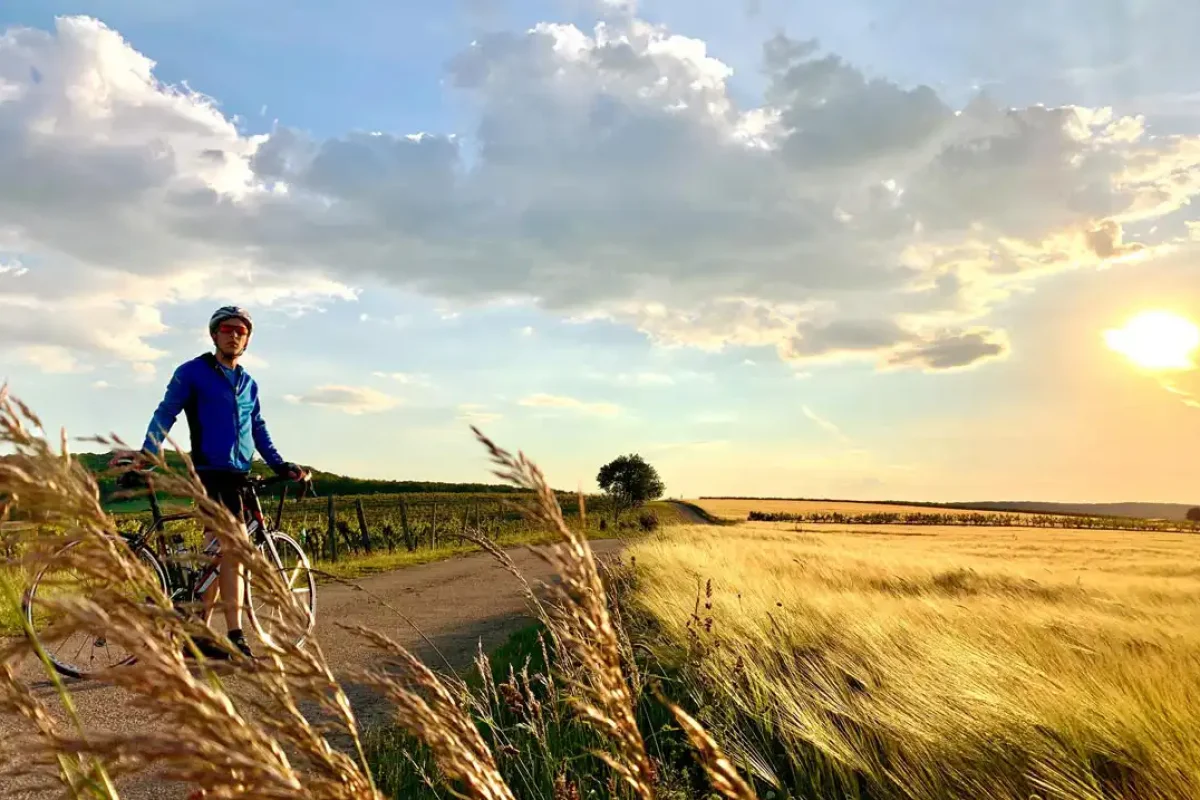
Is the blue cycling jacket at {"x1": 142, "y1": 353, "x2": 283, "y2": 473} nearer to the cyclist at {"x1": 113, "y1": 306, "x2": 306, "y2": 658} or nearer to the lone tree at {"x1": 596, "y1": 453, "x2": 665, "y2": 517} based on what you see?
the cyclist at {"x1": 113, "y1": 306, "x2": 306, "y2": 658}

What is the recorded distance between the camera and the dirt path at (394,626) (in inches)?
226

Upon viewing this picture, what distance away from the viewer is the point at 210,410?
23.0ft

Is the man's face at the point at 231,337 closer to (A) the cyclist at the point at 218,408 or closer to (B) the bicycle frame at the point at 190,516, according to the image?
(A) the cyclist at the point at 218,408

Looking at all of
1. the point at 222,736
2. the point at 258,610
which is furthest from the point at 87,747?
the point at 258,610

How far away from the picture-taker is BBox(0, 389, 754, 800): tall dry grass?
107 cm

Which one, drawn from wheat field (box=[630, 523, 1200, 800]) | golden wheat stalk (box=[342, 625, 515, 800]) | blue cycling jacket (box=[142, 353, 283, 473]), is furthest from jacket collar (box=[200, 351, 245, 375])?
golden wheat stalk (box=[342, 625, 515, 800])

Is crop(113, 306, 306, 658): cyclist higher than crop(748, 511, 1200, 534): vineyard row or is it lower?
higher

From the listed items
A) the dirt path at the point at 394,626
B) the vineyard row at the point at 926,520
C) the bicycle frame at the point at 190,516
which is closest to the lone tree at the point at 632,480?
the vineyard row at the point at 926,520

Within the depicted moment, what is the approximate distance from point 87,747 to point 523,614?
11276 mm

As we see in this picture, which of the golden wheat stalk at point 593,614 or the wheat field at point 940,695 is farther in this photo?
the wheat field at point 940,695

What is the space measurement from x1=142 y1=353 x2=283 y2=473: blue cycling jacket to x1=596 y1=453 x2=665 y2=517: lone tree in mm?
66893

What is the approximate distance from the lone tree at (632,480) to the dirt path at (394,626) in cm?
5523

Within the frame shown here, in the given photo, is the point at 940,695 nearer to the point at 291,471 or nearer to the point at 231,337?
the point at 291,471

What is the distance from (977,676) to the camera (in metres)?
4.43
